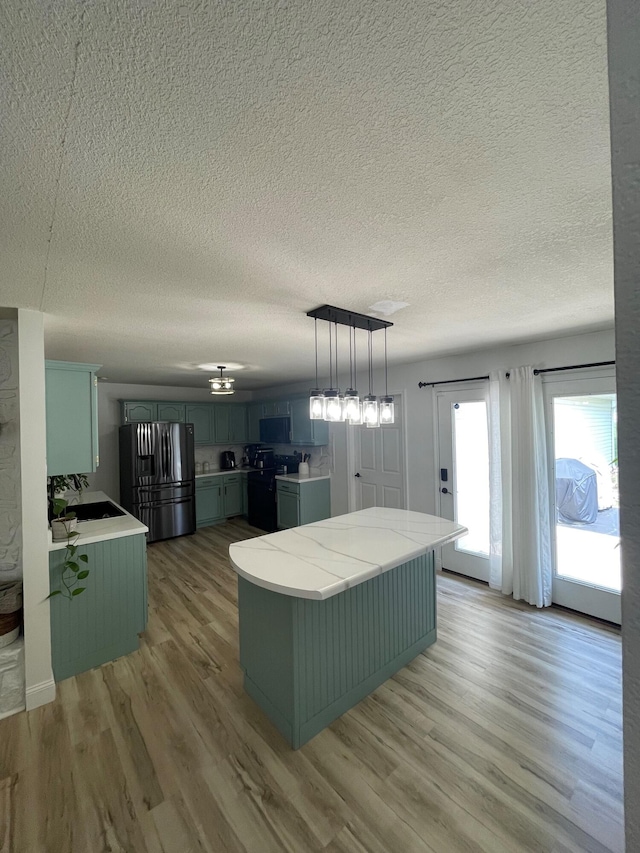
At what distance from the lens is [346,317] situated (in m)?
2.14

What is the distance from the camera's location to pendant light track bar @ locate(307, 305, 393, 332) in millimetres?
2033

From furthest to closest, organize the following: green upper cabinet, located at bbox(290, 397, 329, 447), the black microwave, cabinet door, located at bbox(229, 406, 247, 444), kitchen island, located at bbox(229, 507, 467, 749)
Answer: cabinet door, located at bbox(229, 406, 247, 444) < the black microwave < green upper cabinet, located at bbox(290, 397, 329, 447) < kitchen island, located at bbox(229, 507, 467, 749)

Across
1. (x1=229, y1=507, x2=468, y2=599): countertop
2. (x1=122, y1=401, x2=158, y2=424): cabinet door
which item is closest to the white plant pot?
(x1=229, y1=507, x2=468, y2=599): countertop

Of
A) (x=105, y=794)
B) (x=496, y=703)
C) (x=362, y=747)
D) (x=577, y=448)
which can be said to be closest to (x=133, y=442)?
(x=105, y=794)

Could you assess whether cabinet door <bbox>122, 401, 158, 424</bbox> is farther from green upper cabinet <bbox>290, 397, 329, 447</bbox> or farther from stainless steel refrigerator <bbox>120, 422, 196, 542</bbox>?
green upper cabinet <bbox>290, 397, 329, 447</bbox>

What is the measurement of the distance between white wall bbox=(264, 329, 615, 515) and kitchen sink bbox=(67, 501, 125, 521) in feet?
9.13

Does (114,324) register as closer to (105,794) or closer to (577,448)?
(105,794)

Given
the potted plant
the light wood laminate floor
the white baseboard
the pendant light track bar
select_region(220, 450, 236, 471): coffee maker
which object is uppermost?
the pendant light track bar

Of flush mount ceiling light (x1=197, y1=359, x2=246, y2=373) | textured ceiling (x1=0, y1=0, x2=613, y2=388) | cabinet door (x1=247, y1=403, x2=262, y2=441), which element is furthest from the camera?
cabinet door (x1=247, y1=403, x2=262, y2=441)

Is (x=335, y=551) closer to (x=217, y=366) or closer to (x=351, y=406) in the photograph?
(x=351, y=406)

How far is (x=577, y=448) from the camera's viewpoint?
295cm

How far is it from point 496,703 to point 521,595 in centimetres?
139

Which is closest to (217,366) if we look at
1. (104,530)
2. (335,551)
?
(104,530)

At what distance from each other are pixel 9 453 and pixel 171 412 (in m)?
3.49
